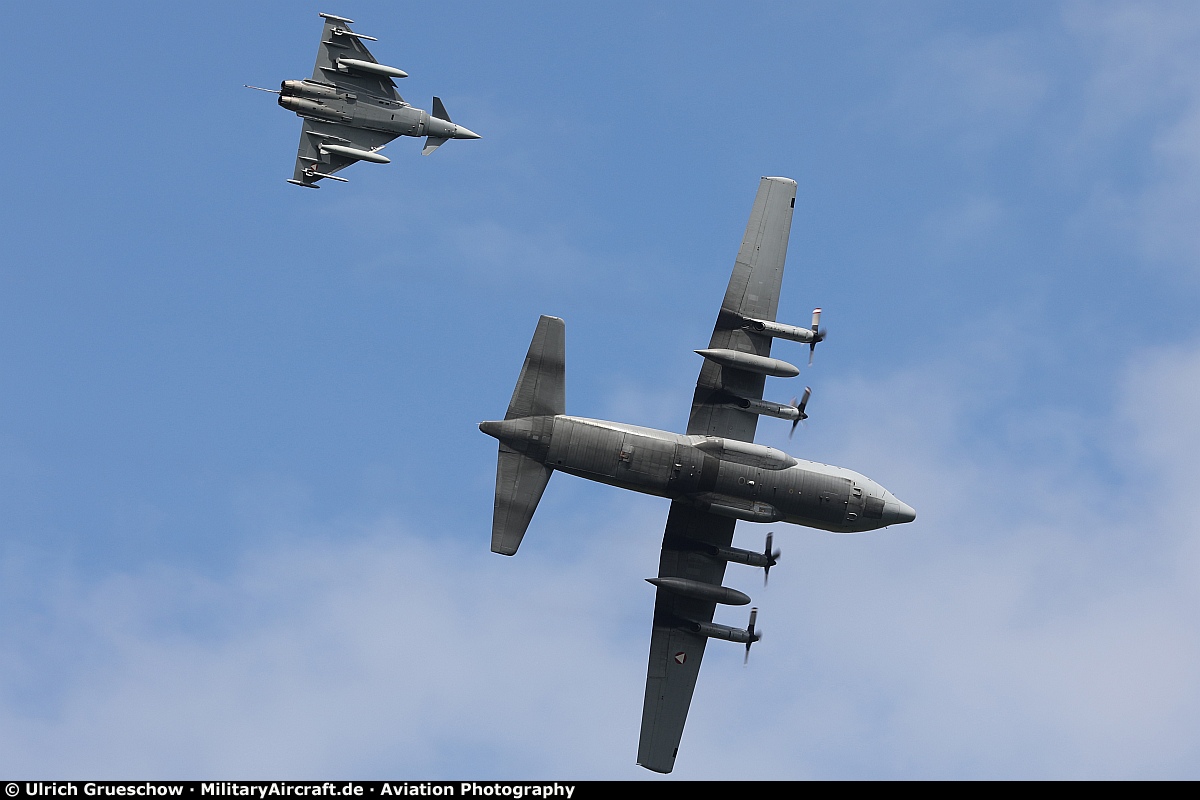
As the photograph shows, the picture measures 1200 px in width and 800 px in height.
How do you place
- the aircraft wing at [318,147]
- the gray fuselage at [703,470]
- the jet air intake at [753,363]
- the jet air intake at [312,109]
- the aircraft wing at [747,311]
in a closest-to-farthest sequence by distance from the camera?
the gray fuselage at [703,470]
the jet air intake at [753,363]
the aircraft wing at [747,311]
the jet air intake at [312,109]
the aircraft wing at [318,147]

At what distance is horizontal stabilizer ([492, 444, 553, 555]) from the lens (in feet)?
219

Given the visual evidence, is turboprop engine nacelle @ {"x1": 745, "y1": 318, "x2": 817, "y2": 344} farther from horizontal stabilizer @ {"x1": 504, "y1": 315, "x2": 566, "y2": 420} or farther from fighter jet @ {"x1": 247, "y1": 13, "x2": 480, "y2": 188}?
fighter jet @ {"x1": 247, "y1": 13, "x2": 480, "y2": 188}

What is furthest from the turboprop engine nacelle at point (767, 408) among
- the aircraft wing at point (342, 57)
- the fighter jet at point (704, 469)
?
the aircraft wing at point (342, 57)

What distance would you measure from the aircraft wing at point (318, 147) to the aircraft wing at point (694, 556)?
23.5 m

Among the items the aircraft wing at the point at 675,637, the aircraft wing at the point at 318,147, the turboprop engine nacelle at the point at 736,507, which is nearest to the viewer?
the turboprop engine nacelle at the point at 736,507

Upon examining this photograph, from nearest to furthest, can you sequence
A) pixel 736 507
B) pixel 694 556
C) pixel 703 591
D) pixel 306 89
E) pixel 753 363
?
pixel 736 507 < pixel 753 363 < pixel 703 591 < pixel 694 556 < pixel 306 89

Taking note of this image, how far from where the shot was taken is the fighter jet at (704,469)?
66812 mm

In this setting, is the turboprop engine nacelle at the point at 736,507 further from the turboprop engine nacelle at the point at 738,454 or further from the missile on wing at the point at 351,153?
the missile on wing at the point at 351,153

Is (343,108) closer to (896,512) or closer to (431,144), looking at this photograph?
(431,144)

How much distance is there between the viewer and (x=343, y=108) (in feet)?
253

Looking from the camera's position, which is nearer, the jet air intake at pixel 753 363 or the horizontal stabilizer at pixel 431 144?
the jet air intake at pixel 753 363

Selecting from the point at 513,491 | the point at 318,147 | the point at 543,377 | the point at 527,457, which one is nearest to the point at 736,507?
the point at 527,457

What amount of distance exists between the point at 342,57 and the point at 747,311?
28013 millimetres
